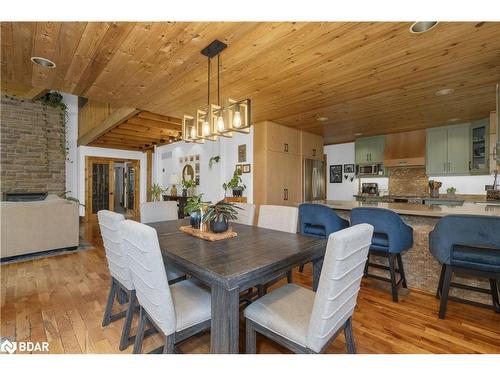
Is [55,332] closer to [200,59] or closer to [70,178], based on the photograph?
[200,59]

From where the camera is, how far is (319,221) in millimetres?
2736

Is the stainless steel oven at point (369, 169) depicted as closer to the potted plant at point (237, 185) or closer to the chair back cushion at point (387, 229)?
the potted plant at point (237, 185)

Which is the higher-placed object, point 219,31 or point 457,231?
point 219,31

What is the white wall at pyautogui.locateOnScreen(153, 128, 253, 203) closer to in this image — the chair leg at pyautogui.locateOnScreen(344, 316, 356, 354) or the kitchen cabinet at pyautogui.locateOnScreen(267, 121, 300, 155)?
the kitchen cabinet at pyautogui.locateOnScreen(267, 121, 300, 155)

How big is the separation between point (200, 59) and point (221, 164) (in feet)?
9.93

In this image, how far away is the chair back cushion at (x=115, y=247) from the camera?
1.61 metres

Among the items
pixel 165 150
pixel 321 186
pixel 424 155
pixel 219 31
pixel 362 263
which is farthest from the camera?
pixel 165 150

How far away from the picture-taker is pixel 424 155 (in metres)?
4.90

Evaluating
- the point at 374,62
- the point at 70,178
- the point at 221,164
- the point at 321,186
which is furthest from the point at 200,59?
the point at 70,178

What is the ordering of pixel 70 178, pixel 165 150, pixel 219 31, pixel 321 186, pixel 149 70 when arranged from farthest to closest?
pixel 165 150 < pixel 70 178 < pixel 321 186 < pixel 149 70 < pixel 219 31

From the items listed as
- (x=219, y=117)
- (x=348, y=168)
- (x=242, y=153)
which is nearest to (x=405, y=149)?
(x=348, y=168)

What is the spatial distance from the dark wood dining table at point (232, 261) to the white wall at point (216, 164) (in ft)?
8.71

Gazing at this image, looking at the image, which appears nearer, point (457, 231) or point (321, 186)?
point (457, 231)

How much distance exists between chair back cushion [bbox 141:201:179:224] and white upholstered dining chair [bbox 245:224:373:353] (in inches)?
78.1
